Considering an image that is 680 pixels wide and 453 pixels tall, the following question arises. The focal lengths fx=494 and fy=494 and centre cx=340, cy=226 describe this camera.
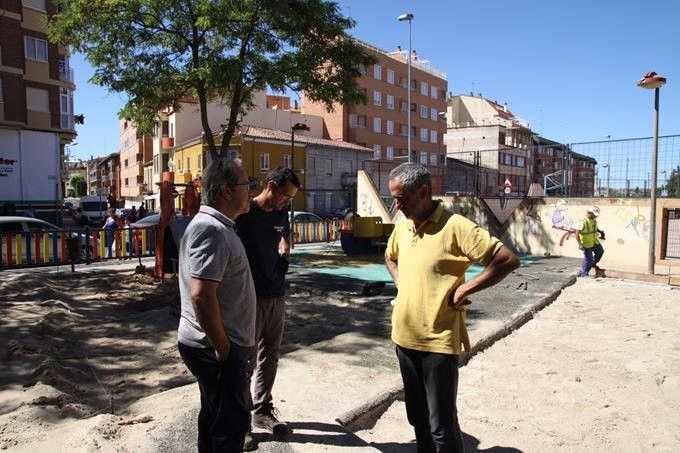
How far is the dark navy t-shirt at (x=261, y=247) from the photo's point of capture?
11.0ft

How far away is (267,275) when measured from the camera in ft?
11.0

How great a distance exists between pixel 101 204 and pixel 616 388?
3806 cm

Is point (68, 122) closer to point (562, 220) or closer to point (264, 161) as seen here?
point (264, 161)

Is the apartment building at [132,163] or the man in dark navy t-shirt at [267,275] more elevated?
the apartment building at [132,163]

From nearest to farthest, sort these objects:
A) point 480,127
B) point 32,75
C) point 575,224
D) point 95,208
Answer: point 575,224, point 32,75, point 95,208, point 480,127

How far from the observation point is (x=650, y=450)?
3.46 metres

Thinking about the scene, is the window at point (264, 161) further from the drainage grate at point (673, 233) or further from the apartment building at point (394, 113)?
the drainage grate at point (673, 233)

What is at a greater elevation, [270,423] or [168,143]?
[168,143]

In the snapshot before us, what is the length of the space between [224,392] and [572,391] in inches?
139

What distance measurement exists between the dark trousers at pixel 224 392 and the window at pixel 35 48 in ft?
110

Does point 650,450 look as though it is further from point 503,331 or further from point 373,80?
point 373,80

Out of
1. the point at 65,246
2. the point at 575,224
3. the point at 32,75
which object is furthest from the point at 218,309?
the point at 32,75

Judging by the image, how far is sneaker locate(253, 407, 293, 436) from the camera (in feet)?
10.9

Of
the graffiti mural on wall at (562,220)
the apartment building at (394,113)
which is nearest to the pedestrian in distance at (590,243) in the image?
the graffiti mural on wall at (562,220)
